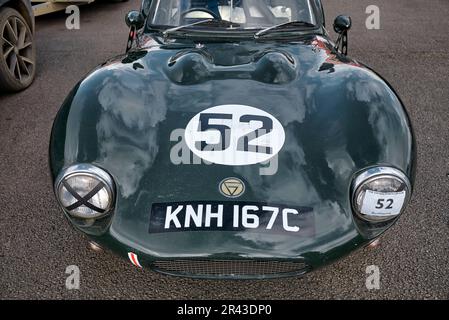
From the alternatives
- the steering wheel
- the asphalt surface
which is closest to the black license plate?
the asphalt surface

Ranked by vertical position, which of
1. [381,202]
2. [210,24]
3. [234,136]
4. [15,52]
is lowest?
[15,52]

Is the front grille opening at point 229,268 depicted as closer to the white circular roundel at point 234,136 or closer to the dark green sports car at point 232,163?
the dark green sports car at point 232,163

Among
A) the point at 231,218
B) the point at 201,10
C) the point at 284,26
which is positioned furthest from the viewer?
the point at 201,10

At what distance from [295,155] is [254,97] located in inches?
16.4

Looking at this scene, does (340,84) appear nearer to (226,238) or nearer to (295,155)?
(295,155)

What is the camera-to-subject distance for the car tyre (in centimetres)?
450

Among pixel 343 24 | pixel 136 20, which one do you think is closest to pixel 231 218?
pixel 136 20

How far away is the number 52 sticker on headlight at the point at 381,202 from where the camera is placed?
192cm

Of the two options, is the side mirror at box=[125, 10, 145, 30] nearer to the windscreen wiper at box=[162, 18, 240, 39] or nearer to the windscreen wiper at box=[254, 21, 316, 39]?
the windscreen wiper at box=[162, 18, 240, 39]

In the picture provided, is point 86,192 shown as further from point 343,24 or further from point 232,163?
point 343,24

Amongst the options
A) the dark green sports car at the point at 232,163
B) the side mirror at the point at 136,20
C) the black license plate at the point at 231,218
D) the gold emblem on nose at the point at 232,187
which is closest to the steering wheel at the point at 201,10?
the side mirror at the point at 136,20

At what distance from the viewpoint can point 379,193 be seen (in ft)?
6.29

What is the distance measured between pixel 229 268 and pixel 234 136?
0.62 meters

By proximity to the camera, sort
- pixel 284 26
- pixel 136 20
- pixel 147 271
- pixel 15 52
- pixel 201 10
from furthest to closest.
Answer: pixel 15 52
pixel 136 20
pixel 201 10
pixel 284 26
pixel 147 271
